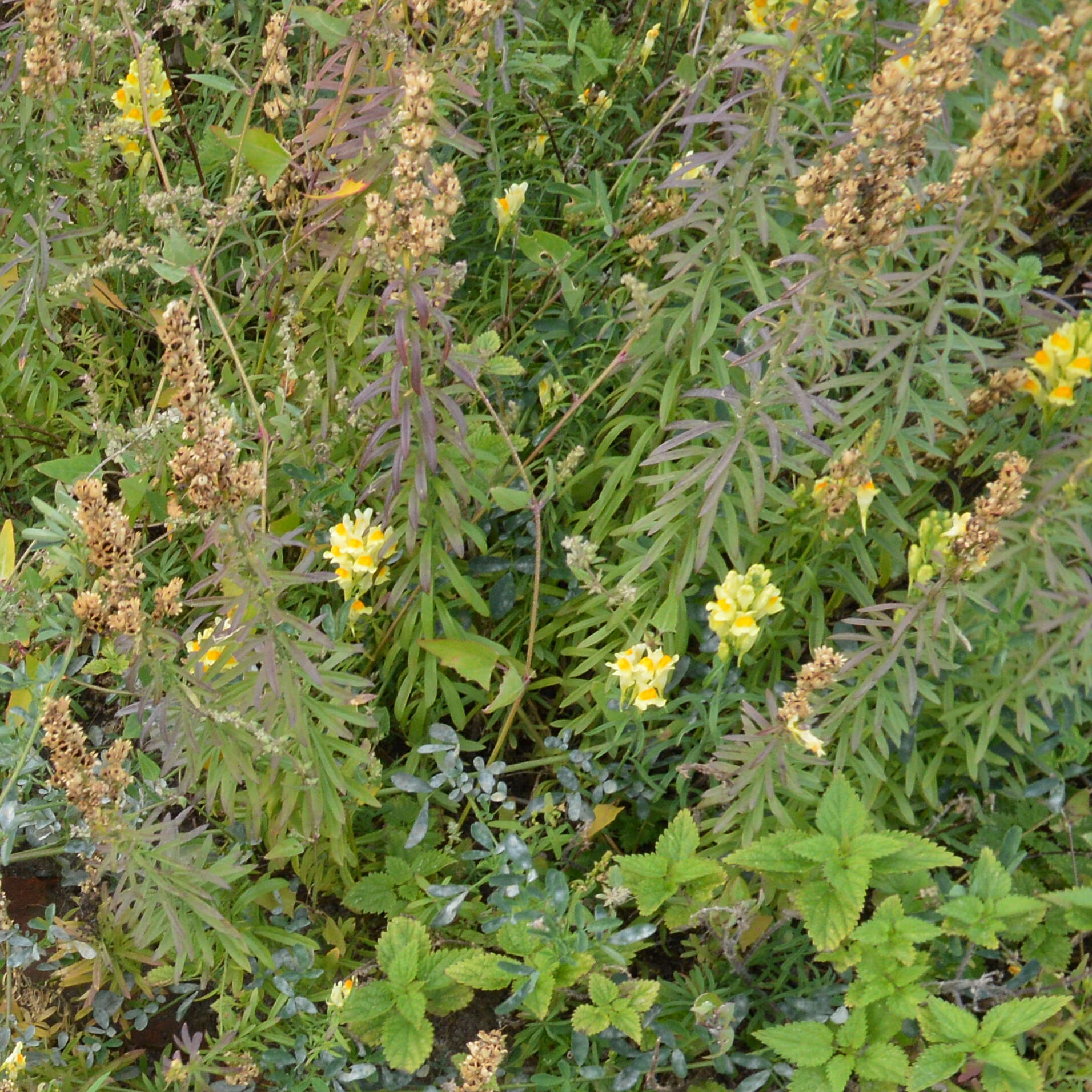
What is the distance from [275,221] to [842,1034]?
9.27 feet

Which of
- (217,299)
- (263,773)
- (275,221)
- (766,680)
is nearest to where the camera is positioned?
(263,773)

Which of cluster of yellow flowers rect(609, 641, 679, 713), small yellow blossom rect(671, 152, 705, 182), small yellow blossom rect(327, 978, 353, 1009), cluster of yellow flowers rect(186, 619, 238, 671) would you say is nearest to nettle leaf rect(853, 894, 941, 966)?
cluster of yellow flowers rect(609, 641, 679, 713)

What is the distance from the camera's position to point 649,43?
321 centimetres

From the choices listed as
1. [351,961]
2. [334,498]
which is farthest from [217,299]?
[351,961]

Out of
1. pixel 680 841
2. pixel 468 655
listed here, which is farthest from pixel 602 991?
pixel 468 655

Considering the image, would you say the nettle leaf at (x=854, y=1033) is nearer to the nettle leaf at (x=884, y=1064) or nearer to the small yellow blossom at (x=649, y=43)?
the nettle leaf at (x=884, y=1064)

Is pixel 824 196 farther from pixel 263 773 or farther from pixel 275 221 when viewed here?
pixel 275 221

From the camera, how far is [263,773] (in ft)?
7.93

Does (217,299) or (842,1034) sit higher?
(217,299)

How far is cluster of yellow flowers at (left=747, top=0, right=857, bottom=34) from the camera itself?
2316 mm

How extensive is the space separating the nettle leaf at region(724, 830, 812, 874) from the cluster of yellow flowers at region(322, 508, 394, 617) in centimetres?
99

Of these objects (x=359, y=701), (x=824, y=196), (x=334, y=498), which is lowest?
(x=359, y=701)

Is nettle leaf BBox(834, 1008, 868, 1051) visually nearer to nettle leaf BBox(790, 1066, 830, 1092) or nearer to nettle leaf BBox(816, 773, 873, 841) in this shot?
nettle leaf BBox(790, 1066, 830, 1092)

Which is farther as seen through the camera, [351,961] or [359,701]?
[351,961]
